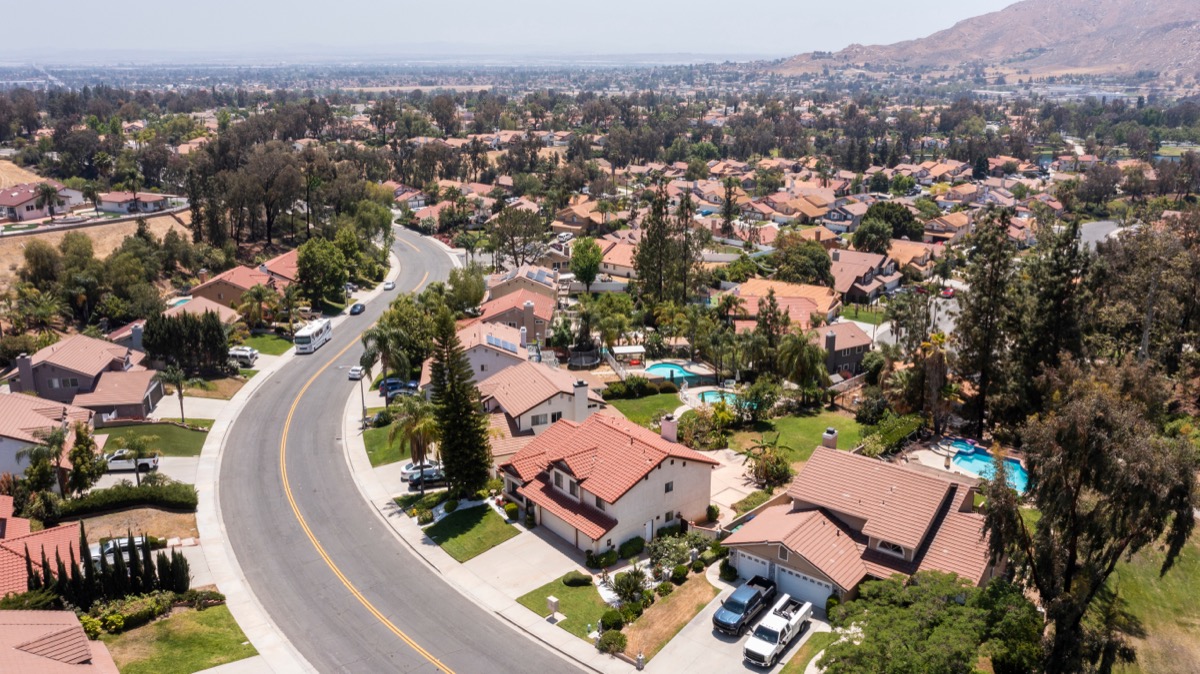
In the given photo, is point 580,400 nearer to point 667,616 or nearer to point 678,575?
point 678,575

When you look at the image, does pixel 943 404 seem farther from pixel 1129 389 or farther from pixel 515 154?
pixel 515 154

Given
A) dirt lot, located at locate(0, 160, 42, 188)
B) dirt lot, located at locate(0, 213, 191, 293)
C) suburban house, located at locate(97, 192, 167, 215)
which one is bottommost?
dirt lot, located at locate(0, 213, 191, 293)

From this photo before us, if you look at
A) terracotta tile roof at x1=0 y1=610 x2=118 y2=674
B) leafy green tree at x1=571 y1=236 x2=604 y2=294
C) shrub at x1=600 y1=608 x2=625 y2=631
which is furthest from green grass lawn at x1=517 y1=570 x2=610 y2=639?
leafy green tree at x1=571 y1=236 x2=604 y2=294

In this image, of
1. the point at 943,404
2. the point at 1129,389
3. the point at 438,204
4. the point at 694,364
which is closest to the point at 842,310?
the point at 694,364

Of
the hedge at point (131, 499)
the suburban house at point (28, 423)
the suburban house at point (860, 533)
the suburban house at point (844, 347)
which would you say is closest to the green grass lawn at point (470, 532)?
the suburban house at point (860, 533)

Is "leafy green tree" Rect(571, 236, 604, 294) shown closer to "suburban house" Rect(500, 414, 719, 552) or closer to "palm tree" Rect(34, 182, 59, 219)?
"suburban house" Rect(500, 414, 719, 552)

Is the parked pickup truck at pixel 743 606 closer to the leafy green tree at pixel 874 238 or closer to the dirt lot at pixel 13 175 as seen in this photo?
the leafy green tree at pixel 874 238
